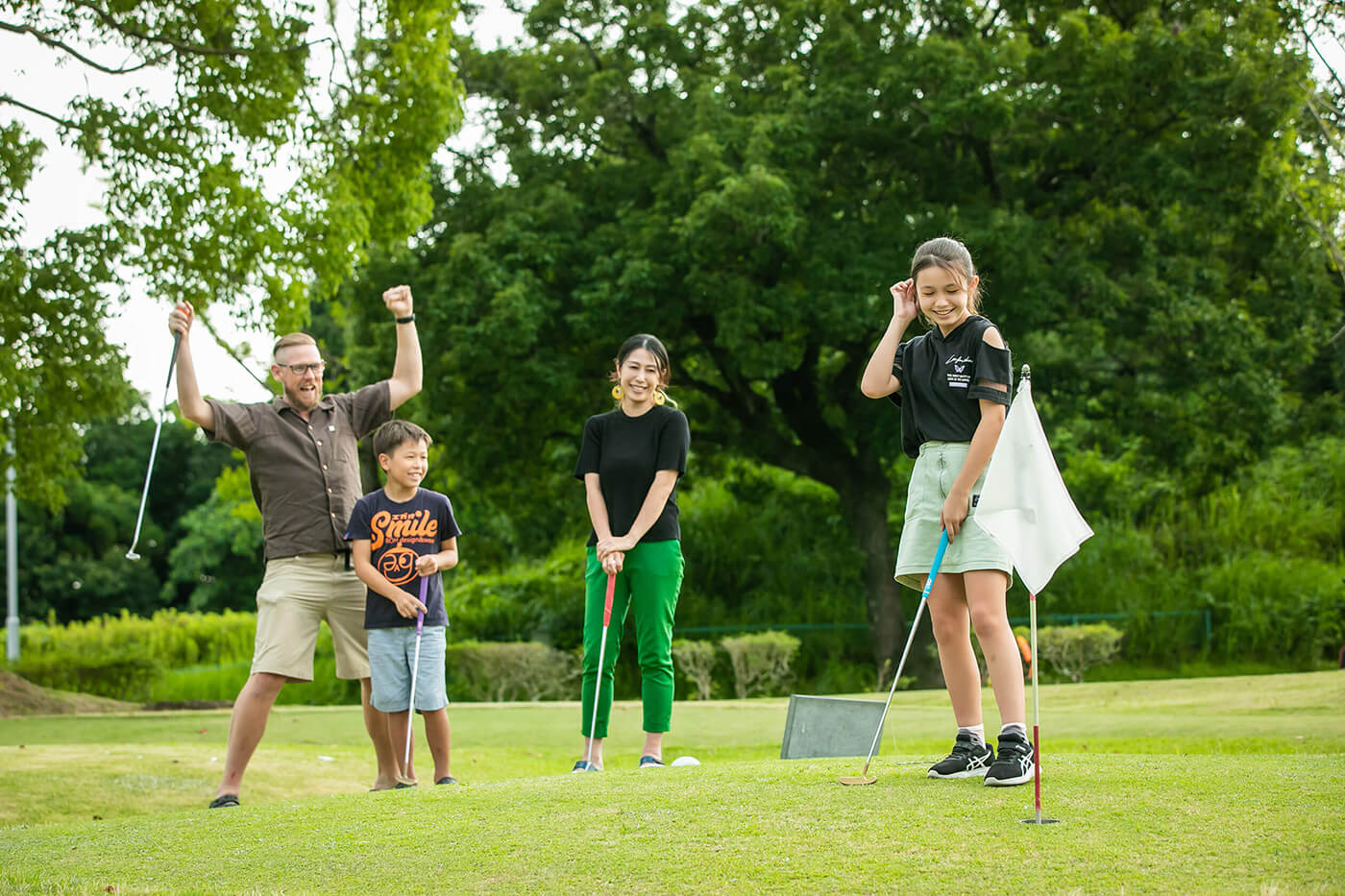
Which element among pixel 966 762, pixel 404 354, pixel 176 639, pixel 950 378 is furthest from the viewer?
pixel 176 639

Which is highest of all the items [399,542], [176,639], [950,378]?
[950,378]

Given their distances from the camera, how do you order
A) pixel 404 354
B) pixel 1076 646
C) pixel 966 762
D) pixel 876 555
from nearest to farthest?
pixel 966 762
pixel 404 354
pixel 1076 646
pixel 876 555

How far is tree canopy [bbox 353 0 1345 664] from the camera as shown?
16438 mm

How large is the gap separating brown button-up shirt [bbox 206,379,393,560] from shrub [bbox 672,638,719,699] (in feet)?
42.6

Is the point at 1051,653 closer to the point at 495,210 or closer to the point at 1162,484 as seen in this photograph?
the point at 1162,484

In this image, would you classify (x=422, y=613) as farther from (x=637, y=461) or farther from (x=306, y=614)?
(x=637, y=461)

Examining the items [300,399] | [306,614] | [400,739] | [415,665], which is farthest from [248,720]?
[300,399]

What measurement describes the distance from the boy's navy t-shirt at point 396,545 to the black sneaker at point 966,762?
7.54 ft

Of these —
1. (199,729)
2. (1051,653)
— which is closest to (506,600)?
(1051,653)

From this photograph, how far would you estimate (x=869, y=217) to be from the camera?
17.7 metres

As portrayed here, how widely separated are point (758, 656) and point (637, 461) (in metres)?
13.1

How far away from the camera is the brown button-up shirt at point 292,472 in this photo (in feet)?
18.7

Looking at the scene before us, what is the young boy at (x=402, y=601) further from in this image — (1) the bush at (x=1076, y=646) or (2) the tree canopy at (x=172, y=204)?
(1) the bush at (x=1076, y=646)

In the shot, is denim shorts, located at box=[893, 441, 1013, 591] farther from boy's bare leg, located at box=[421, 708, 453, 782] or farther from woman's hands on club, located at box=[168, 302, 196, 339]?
woman's hands on club, located at box=[168, 302, 196, 339]
